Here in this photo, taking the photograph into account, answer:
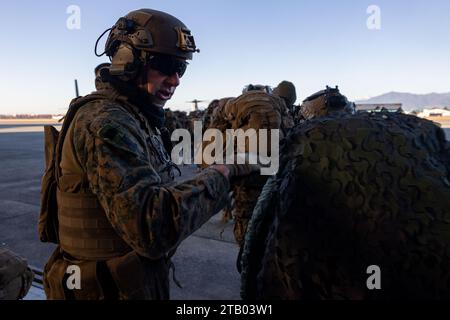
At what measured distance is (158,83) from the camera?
1911mm

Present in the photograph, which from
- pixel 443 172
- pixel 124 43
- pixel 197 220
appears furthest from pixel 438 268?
pixel 124 43

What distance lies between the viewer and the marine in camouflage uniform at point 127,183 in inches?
55.6

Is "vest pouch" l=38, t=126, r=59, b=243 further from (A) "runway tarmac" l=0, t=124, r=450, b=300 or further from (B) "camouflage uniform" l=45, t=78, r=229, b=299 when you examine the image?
(A) "runway tarmac" l=0, t=124, r=450, b=300

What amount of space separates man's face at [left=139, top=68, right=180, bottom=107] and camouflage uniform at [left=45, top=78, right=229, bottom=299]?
3.7 inches

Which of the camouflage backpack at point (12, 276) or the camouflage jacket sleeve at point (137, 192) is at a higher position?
the camouflage jacket sleeve at point (137, 192)

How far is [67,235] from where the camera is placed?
1.84 metres

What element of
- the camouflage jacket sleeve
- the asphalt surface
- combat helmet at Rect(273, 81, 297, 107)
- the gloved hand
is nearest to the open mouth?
the camouflage jacket sleeve

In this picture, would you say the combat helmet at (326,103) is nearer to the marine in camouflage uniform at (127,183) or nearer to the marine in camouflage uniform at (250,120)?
the marine in camouflage uniform at (250,120)

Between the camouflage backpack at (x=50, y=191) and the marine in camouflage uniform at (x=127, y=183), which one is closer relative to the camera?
the marine in camouflage uniform at (x=127, y=183)

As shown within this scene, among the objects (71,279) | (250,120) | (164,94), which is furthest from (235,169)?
(250,120)

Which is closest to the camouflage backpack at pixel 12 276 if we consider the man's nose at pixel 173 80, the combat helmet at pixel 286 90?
the man's nose at pixel 173 80

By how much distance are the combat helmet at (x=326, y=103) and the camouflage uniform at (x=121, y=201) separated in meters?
2.36

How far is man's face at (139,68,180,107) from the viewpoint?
74.9 inches

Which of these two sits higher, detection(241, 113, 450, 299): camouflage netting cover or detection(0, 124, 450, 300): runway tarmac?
detection(241, 113, 450, 299): camouflage netting cover
